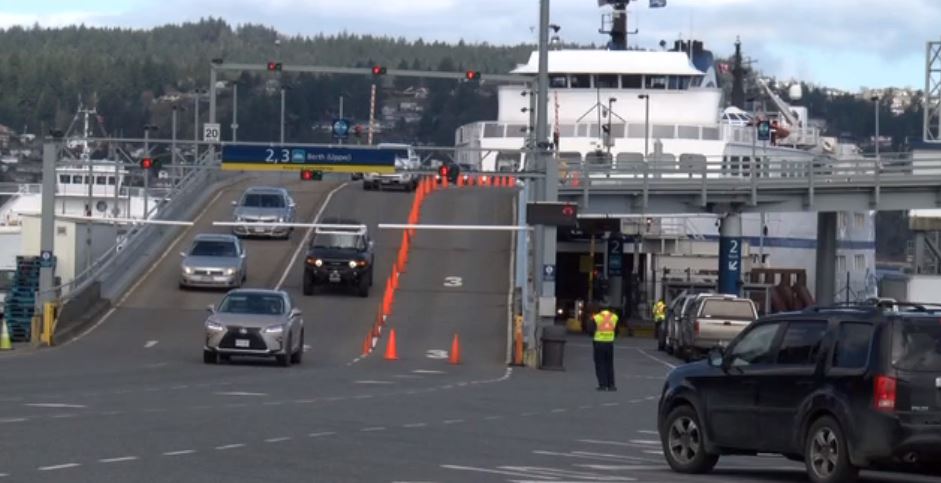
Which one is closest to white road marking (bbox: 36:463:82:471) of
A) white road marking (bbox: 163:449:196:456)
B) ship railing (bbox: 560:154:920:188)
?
white road marking (bbox: 163:449:196:456)

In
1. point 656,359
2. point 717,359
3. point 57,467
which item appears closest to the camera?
point 57,467

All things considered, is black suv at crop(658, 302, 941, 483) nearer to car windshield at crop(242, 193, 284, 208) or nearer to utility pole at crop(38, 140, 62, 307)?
utility pole at crop(38, 140, 62, 307)

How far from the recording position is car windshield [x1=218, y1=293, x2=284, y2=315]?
34.7 m

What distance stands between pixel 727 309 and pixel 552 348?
24.8 feet

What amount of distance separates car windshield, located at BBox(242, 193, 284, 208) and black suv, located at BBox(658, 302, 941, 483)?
4273 centimetres

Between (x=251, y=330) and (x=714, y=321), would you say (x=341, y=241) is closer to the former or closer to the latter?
(x=714, y=321)

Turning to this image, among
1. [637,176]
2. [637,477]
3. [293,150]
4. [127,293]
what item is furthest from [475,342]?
[637,477]

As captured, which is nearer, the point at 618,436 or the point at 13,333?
the point at 618,436

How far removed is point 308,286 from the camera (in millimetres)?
50062

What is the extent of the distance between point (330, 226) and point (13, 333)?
13159 millimetres

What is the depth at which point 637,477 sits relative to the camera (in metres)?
16.1

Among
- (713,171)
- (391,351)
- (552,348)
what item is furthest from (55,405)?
(713,171)

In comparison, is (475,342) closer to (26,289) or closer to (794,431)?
(26,289)

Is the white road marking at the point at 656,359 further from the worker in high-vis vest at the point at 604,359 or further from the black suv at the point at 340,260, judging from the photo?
the worker in high-vis vest at the point at 604,359
